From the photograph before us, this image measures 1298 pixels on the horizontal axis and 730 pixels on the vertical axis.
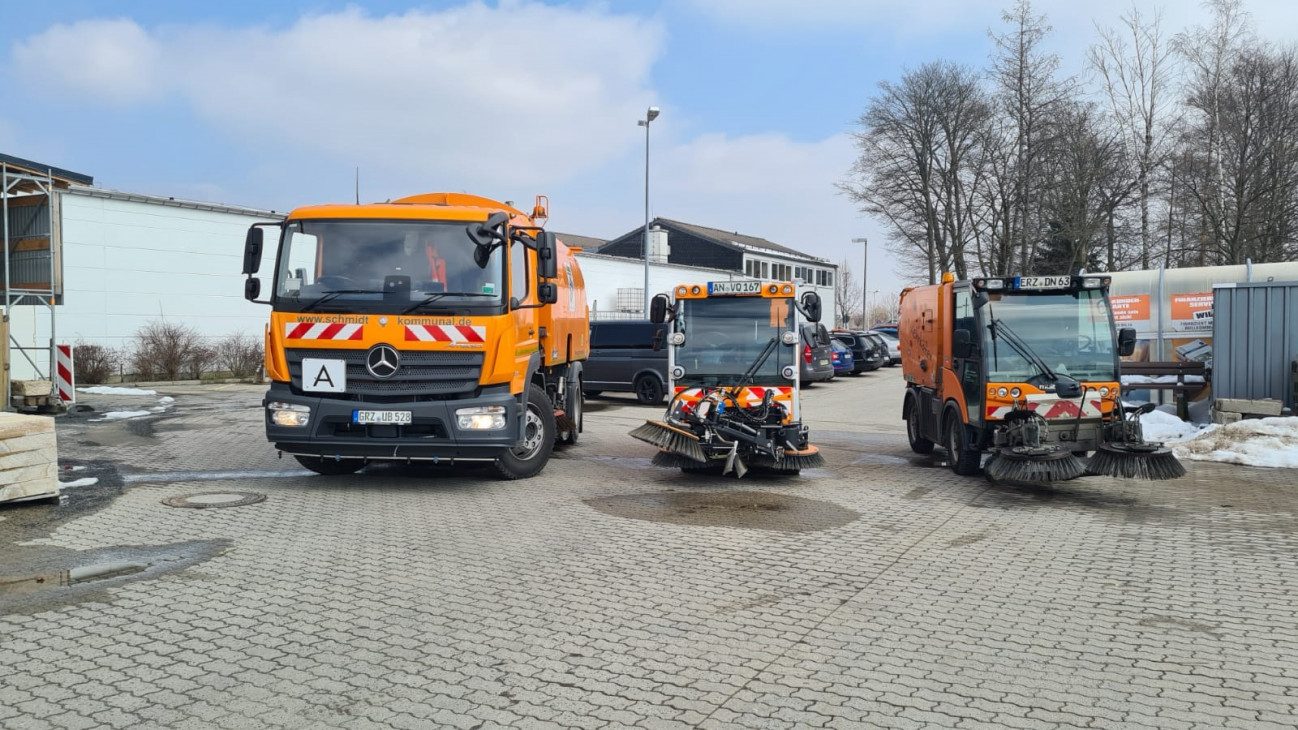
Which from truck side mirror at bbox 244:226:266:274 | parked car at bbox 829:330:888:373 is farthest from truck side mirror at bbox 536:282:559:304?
parked car at bbox 829:330:888:373

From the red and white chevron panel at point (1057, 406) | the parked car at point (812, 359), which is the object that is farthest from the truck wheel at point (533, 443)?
→ the parked car at point (812, 359)

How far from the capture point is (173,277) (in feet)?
91.2

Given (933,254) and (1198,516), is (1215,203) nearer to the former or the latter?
(933,254)

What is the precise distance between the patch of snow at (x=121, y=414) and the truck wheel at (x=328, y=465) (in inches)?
313

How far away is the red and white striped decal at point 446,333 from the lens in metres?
9.41

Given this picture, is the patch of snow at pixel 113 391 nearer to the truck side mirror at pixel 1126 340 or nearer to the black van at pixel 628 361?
the black van at pixel 628 361

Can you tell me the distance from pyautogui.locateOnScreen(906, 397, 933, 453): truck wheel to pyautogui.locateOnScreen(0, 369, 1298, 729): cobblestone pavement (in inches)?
142

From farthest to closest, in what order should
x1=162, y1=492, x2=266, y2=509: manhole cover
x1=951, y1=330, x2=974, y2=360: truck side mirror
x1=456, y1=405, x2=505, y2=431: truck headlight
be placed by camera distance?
x1=951, y1=330, x2=974, y2=360: truck side mirror
x1=456, y1=405, x2=505, y2=431: truck headlight
x1=162, y1=492, x2=266, y2=509: manhole cover

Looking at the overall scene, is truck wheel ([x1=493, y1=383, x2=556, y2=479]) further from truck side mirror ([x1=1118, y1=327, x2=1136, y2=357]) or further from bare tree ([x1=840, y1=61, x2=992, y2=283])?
bare tree ([x1=840, y1=61, x2=992, y2=283])

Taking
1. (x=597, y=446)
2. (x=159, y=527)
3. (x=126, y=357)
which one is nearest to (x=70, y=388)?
(x=126, y=357)

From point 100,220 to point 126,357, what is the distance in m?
3.64

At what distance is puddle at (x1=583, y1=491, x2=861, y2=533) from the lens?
338 inches

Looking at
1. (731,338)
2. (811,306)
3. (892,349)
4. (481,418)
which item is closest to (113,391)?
(481,418)

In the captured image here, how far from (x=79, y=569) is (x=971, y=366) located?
347 inches
